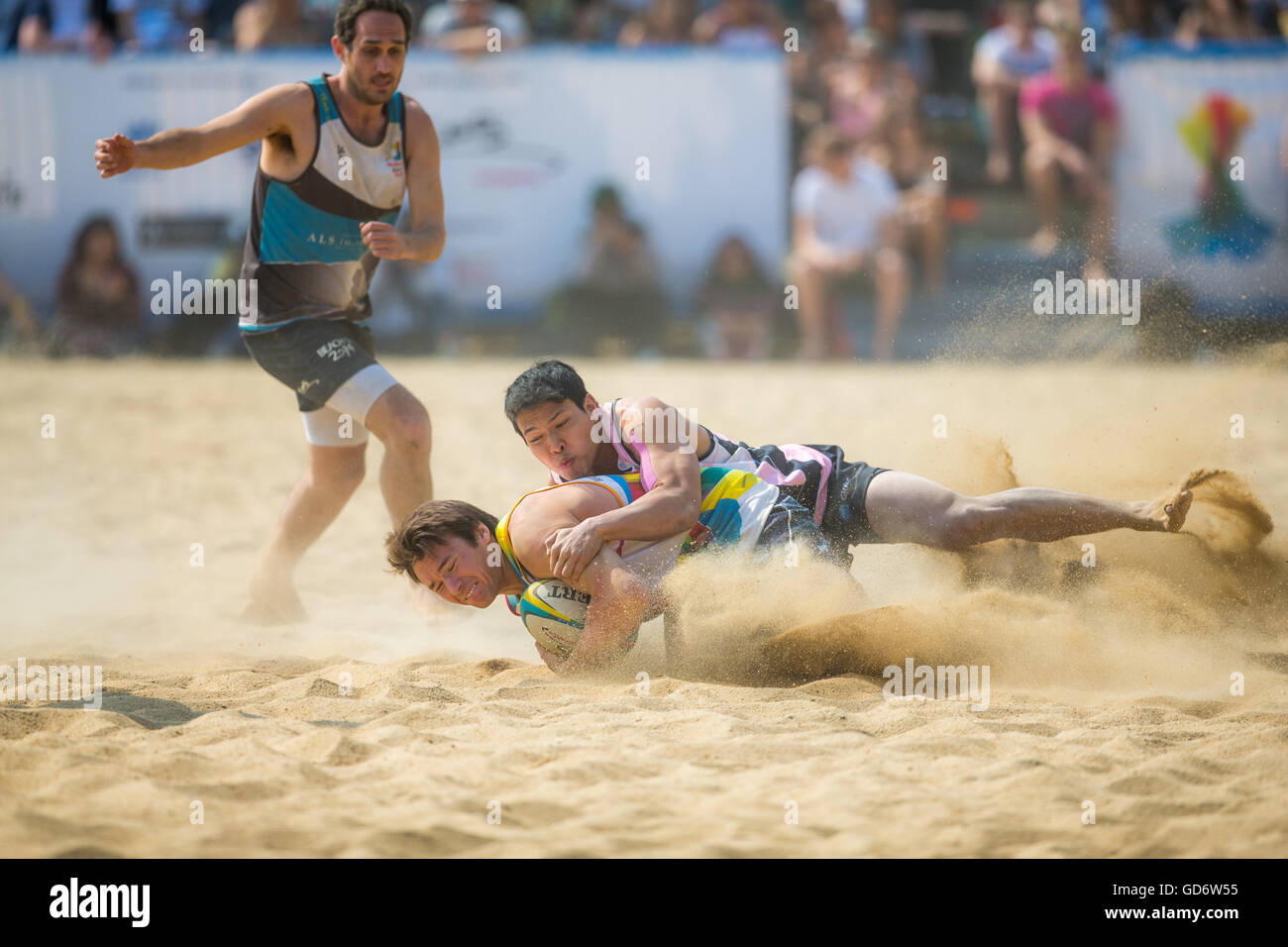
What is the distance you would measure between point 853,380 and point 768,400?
1211mm

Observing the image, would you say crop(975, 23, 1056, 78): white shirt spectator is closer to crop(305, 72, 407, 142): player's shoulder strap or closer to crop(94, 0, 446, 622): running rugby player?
crop(94, 0, 446, 622): running rugby player

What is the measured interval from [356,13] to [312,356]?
4.24 feet

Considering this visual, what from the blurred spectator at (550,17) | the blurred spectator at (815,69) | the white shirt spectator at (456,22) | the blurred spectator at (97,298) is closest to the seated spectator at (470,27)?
the white shirt spectator at (456,22)

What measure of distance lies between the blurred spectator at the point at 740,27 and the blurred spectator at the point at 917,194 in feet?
4.62

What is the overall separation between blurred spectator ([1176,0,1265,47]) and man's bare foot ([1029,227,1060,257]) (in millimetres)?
2064

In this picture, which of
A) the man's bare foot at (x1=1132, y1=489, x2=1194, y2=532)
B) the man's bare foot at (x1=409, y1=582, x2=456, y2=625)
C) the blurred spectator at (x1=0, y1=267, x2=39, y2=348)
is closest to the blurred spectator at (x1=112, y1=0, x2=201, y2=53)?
the blurred spectator at (x1=0, y1=267, x2=39, y2=348)

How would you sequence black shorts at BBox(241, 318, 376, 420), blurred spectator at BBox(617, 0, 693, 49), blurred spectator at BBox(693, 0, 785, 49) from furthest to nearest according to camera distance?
blurred spectator at BBox(617, 0, 693, 49) → blurred spectator at BBox(693, 0, 785, 49) → black shorts at BBox(241, 318, 376, 420)

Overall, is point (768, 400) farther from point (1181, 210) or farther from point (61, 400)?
point (61, 400)

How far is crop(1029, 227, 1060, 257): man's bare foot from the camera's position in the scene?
36.4ft

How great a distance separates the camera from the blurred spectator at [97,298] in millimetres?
11266

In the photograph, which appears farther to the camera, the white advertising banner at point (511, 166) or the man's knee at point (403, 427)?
the white advertising banner at point (511, 166)

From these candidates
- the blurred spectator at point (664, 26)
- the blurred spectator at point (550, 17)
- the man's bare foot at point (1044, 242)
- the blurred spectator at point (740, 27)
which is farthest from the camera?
the blurred spectator at point (550, 17)

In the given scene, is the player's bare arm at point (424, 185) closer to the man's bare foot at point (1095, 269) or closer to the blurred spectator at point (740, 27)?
the man's bare foot at point (1095, 269)
